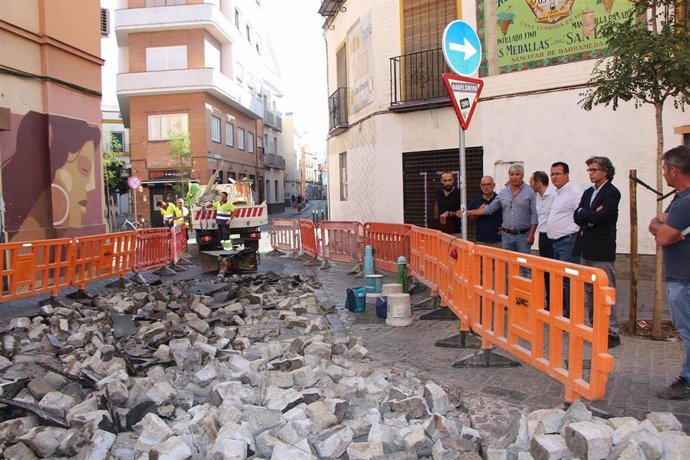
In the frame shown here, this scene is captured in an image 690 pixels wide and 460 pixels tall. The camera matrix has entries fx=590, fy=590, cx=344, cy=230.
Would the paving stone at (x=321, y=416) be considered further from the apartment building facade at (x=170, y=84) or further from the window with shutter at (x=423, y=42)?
the apartment building facade at (x=170, y=84)

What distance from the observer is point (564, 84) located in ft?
39.0

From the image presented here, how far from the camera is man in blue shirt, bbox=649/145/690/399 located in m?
4.25

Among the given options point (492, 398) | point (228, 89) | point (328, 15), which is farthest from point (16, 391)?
point (228, 89)

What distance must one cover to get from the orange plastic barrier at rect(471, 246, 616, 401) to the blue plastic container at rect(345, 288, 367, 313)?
2.93m

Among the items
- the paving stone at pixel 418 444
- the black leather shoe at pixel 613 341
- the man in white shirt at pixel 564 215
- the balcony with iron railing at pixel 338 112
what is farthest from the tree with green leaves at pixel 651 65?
the balcony with iron railing at pixel 338 112

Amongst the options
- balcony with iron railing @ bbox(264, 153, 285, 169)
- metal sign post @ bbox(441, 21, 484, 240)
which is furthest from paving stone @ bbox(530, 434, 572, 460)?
balcony with iron railing @ bbox(264, 153, 285, 169)

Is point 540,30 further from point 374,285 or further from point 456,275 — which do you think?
point 456,275

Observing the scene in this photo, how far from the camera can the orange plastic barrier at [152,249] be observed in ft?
42.7

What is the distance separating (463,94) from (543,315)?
2.87m

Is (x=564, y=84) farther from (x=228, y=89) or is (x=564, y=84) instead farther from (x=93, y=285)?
(x=228, y=89)

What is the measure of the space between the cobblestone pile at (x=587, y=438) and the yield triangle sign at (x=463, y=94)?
11.4 ft

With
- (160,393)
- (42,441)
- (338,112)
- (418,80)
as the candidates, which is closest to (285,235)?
(338,112)

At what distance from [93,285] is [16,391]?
24.6 feet

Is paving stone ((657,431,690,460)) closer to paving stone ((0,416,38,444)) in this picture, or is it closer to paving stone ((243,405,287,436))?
paving stone ((243,405,287,436))
